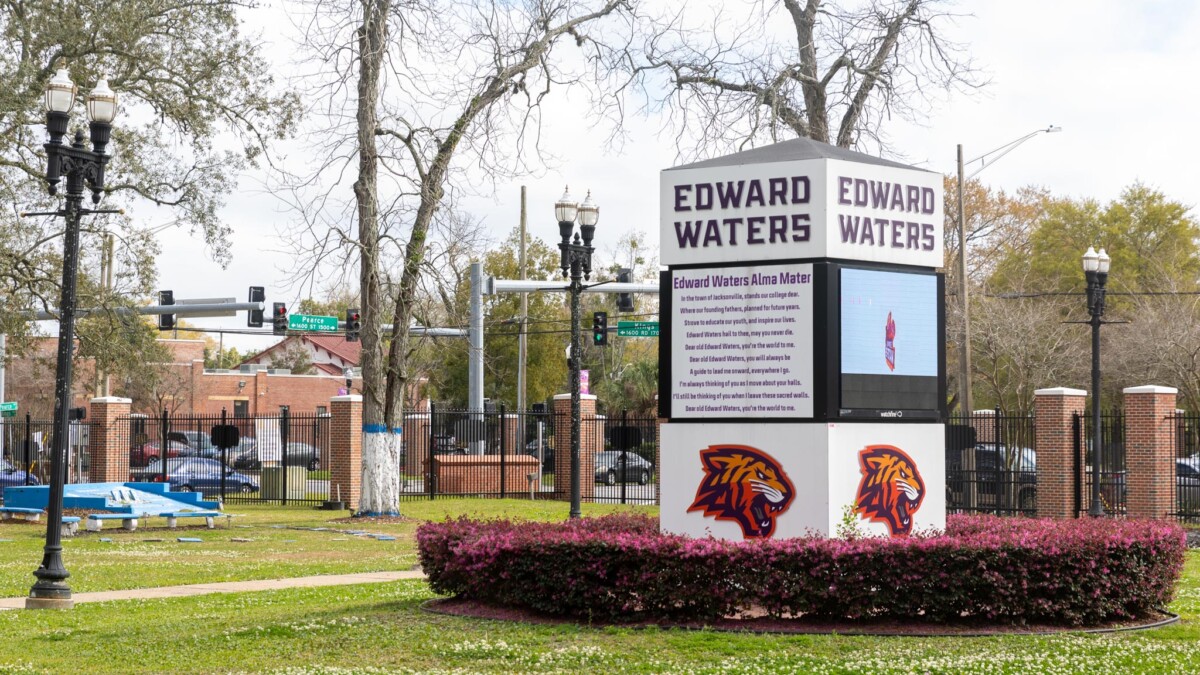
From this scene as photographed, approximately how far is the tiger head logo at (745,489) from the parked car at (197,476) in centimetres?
2533

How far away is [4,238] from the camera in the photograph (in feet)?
88.9

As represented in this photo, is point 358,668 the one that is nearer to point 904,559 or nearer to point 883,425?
point 904,559

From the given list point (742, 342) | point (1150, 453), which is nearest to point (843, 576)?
point (742, 342)

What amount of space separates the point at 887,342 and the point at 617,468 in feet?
108

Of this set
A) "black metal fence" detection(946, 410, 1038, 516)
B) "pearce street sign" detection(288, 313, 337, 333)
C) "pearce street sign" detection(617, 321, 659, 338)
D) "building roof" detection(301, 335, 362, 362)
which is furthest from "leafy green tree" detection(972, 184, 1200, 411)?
"building roof" detection(301, 335, 362, 362)

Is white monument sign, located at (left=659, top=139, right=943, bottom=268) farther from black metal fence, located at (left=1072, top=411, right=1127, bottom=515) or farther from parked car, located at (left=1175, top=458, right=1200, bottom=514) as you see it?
parked car, located at (left=1175, top=458, right=1200, bottom=514)

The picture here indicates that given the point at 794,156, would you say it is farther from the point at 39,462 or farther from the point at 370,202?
the point at 39,462

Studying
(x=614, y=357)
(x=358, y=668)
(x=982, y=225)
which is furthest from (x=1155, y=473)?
(x=614, y=357)

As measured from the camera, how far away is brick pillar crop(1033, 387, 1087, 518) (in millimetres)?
27688

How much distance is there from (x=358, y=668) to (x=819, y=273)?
17.5ft

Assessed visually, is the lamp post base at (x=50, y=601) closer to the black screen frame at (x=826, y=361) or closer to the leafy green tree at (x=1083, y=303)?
the black screen frame at (x=826, y=361)

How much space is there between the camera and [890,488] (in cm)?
1272

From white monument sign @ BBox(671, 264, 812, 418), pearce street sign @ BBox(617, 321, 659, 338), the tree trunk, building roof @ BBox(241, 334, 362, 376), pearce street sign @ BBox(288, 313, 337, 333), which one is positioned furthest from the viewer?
building roof @ BBox(241, 334, 362, 376)

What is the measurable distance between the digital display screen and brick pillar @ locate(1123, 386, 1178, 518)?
15.1m
